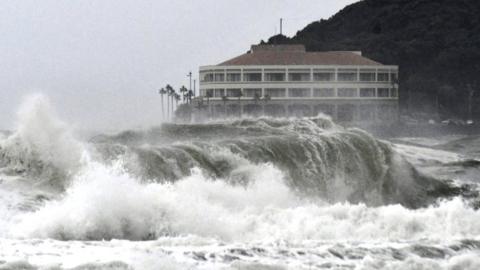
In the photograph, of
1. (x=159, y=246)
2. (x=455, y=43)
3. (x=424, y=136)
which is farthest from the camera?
(x=455, y=43)

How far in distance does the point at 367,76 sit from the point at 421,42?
38568 mm

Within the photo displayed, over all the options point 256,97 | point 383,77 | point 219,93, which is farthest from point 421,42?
point 256,97

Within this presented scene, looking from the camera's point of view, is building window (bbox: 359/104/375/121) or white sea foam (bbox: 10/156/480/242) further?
building window (bbox: 359/104/375/121)

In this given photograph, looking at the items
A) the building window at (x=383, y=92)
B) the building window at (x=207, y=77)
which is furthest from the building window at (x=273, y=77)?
the building window at (x=383, y=92)

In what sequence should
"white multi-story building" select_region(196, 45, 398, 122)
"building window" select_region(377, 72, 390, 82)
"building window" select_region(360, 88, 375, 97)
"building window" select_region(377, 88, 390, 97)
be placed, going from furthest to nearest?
"building window" select_region(377, 72, 390, 82), "building window" select_region(377, 88, 390, 97), "building window" select_region(360, 88, 375, 97), "white multi-story building" select_region(196, 45, 398, 122)

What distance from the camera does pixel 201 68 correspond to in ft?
344

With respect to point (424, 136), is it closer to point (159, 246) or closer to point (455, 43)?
point (455, 43)

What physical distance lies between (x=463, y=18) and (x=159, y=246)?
145 m

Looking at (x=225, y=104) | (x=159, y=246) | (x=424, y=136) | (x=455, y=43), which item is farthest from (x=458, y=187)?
(x=455, y=43)

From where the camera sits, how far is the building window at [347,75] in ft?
335

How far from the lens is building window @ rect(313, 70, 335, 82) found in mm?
101438

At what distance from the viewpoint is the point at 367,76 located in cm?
10419

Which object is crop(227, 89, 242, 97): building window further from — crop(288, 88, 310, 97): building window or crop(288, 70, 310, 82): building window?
crop(288, 70, 310, 82): building window

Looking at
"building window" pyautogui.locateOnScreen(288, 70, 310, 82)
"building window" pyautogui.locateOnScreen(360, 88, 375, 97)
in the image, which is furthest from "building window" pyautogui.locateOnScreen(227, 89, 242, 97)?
"building window" pyautogui.locateOnScreen(360, 88, 375, 97)
